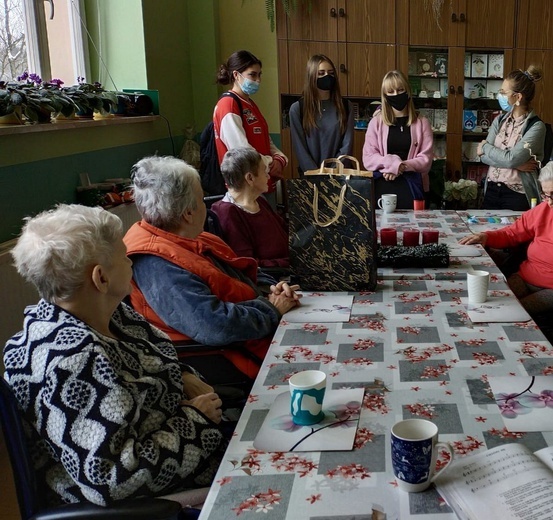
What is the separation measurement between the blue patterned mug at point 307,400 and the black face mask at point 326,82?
293 cm

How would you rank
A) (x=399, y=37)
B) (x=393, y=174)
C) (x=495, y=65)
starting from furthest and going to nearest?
(x=495, y=65) → (x=399, y=37) → (x=393, y=174)

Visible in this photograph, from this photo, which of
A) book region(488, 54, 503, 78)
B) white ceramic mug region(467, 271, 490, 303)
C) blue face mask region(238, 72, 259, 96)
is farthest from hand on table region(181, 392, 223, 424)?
book region(488, 54, 503, 78)

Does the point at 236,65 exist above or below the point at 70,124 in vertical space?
above

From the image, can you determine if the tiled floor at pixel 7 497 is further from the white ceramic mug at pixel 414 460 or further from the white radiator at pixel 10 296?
the white ceramic mug at pixel 414 460

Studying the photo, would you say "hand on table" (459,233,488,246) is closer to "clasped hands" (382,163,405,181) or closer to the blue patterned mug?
"clasped hands" (382,163,405,181)

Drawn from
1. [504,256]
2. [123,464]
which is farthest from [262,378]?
[504,256]

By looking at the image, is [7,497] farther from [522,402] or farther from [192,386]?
[522,402]

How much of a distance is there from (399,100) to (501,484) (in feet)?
9.72

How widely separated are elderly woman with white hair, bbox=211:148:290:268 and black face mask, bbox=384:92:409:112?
58.2 inches

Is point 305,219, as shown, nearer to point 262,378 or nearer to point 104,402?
point 262,378

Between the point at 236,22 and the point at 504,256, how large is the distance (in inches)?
126

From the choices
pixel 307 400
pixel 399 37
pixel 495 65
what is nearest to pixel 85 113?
pixel 307 400

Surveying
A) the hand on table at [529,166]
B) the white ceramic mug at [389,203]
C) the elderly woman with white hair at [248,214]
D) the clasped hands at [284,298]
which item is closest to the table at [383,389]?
the clasped hands at [284,298]

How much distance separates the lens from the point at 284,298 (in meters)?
1.77
